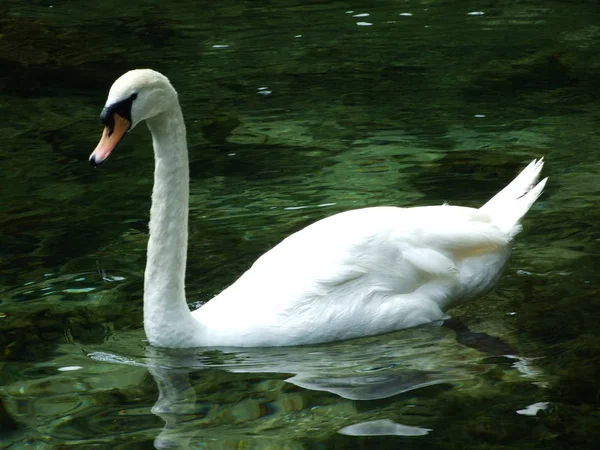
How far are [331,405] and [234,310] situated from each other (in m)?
0.90

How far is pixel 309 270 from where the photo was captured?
5430 mm

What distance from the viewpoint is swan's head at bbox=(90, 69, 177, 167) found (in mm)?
4910

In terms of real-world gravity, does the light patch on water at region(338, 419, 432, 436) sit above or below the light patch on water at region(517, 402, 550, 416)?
above

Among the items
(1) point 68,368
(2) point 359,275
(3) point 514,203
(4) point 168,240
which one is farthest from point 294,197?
(1) point 68,368

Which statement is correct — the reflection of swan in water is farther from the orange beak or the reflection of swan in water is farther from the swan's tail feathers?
the orange beak

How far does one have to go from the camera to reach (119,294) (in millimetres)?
6227

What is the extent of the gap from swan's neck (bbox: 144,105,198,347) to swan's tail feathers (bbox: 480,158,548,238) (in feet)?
5.64

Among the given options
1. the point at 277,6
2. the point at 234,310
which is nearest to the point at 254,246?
the point at 234,310

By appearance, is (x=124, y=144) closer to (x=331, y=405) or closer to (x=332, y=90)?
(x=332, y=90)

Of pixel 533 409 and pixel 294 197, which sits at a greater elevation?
pixel 294 197

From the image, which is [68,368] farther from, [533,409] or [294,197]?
[294,197]

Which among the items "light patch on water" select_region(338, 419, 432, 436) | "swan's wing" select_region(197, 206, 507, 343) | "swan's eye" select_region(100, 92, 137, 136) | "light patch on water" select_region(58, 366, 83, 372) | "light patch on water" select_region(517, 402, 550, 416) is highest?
"swan's eye" select_region(100, 92, 137, 136)

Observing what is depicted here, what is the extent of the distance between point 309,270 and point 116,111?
1218 mm

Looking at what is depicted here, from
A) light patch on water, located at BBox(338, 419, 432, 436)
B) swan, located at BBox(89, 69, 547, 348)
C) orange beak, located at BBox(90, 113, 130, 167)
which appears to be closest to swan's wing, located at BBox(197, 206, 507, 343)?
swan, located at BBox(89, 69, 547, 348)
